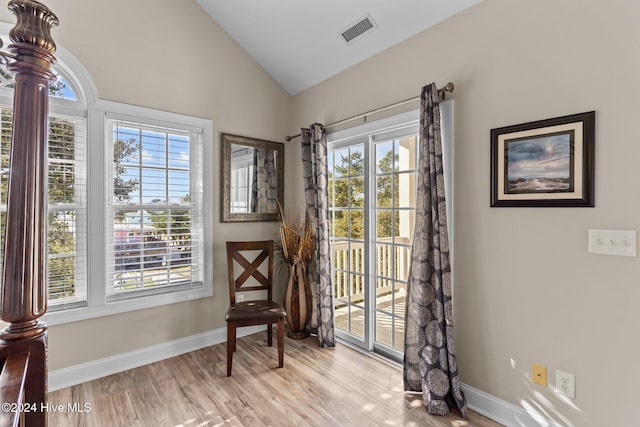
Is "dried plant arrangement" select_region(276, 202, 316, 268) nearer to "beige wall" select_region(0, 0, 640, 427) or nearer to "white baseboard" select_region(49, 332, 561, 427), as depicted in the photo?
"beige wall" select_region(0, 0, 640, 427)

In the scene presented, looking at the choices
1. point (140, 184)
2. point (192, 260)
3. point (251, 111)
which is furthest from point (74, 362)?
point (251, 111)

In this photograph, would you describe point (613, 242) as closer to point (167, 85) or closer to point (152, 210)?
point (152, 210)

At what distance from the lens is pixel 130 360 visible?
109 inches

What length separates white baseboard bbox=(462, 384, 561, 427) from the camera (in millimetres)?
1908

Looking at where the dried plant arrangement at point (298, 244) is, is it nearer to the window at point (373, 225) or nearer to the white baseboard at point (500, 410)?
the window at point (373, 225)

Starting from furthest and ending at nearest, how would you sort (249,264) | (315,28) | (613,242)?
(249,264), (315,28), (613,242)

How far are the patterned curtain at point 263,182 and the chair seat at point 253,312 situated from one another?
3.57 ft

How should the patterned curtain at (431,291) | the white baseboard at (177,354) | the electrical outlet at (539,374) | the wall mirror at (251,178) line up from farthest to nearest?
the wall mirror at (251,178), the patterned curtain at (431,291), the white baseboard at (177,354), the electrical outlet at (539,374)

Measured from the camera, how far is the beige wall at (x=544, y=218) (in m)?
1.63

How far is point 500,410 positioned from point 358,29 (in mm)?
2987

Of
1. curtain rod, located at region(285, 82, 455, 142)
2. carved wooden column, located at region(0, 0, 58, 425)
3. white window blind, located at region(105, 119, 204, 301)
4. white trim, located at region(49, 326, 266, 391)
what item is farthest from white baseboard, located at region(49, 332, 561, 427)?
curtain rod, located at region(285, 82, 455, 142)

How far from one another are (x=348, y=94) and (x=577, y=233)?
85.3 inches

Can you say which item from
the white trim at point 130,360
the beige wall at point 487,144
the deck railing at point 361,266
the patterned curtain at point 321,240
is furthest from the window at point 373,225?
the white trim at point 130,360

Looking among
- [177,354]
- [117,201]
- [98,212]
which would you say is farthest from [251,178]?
[177,354]
